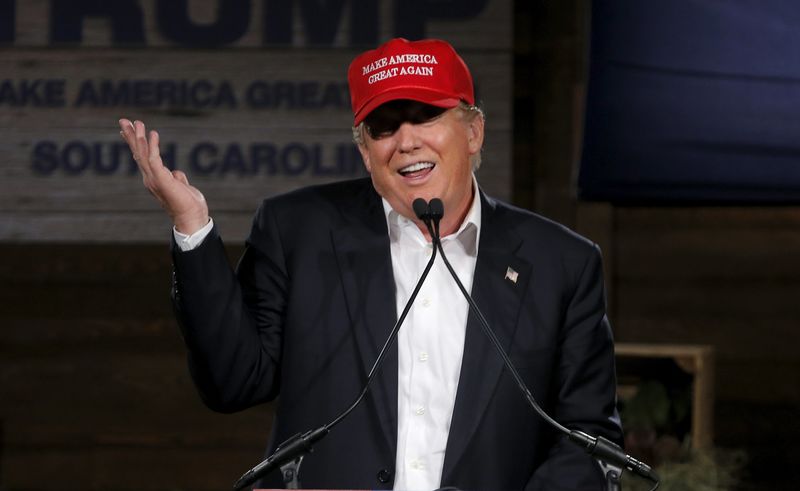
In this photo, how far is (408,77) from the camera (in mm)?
2102

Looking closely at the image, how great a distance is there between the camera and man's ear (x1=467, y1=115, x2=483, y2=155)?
2.24 meters

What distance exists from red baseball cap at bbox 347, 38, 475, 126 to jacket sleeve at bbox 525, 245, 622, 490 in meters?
0.40

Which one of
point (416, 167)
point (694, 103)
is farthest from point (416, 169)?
point (694, 103)

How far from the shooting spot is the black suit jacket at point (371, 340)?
204 centimetres

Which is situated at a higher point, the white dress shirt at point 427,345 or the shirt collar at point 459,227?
the shirt collar at point 459,227

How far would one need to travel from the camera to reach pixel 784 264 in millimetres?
4176

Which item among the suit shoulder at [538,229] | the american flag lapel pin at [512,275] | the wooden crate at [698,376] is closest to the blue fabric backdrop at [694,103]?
the wooden crate at [698,376]

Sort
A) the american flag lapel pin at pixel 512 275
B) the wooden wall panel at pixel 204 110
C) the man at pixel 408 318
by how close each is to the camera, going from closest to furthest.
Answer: the man at pixel 408 318 → the american flag lapel pin at pixel 512 275 → the wooden wall panel at pixel 204 110

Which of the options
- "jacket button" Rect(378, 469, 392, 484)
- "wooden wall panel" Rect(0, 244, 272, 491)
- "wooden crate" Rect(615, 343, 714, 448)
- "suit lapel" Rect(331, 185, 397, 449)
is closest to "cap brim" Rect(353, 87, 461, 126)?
"suit lapel" Rect(331, 185, 397, 449)

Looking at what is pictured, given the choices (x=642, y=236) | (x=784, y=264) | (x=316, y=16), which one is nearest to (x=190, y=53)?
(x=316, y=16)

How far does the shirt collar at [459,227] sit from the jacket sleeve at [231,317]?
0.66 ft

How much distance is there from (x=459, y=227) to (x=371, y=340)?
0.30m

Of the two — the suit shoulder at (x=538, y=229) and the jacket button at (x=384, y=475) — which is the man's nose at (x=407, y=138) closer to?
the suit shoulder at (x=538, y=229)

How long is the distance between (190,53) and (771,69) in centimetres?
172
